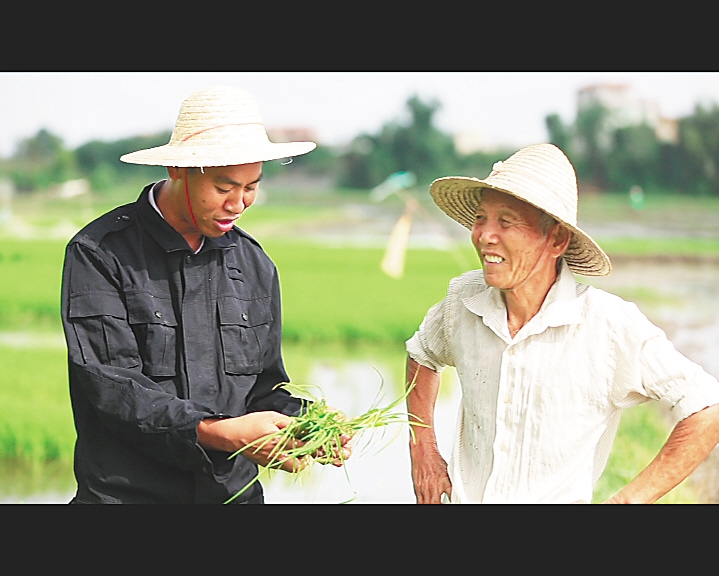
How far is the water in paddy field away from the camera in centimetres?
619

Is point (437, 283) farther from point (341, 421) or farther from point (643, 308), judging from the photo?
point (341, 421)

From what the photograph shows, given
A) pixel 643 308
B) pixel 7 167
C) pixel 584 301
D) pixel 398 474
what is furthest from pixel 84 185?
pixel 584 301

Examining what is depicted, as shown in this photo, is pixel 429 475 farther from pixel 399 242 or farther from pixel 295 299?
pixel 399 242

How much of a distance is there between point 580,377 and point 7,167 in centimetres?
733

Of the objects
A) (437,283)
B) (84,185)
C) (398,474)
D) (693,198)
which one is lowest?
(398,474)

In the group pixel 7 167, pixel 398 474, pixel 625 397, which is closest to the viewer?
pixel 625 397

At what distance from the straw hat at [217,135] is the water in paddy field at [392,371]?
9.16ft

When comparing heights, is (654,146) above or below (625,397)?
above

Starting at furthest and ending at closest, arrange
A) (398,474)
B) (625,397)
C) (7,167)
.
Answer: (7,167) → (398,474) → (625,397)

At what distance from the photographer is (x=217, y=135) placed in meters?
2.97

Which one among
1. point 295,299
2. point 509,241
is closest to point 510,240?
point 509,241

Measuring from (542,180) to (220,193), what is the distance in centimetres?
93

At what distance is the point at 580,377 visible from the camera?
2797mm

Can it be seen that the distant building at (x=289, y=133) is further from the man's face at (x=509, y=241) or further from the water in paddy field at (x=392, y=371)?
the man's face at (x=509, y=241)
